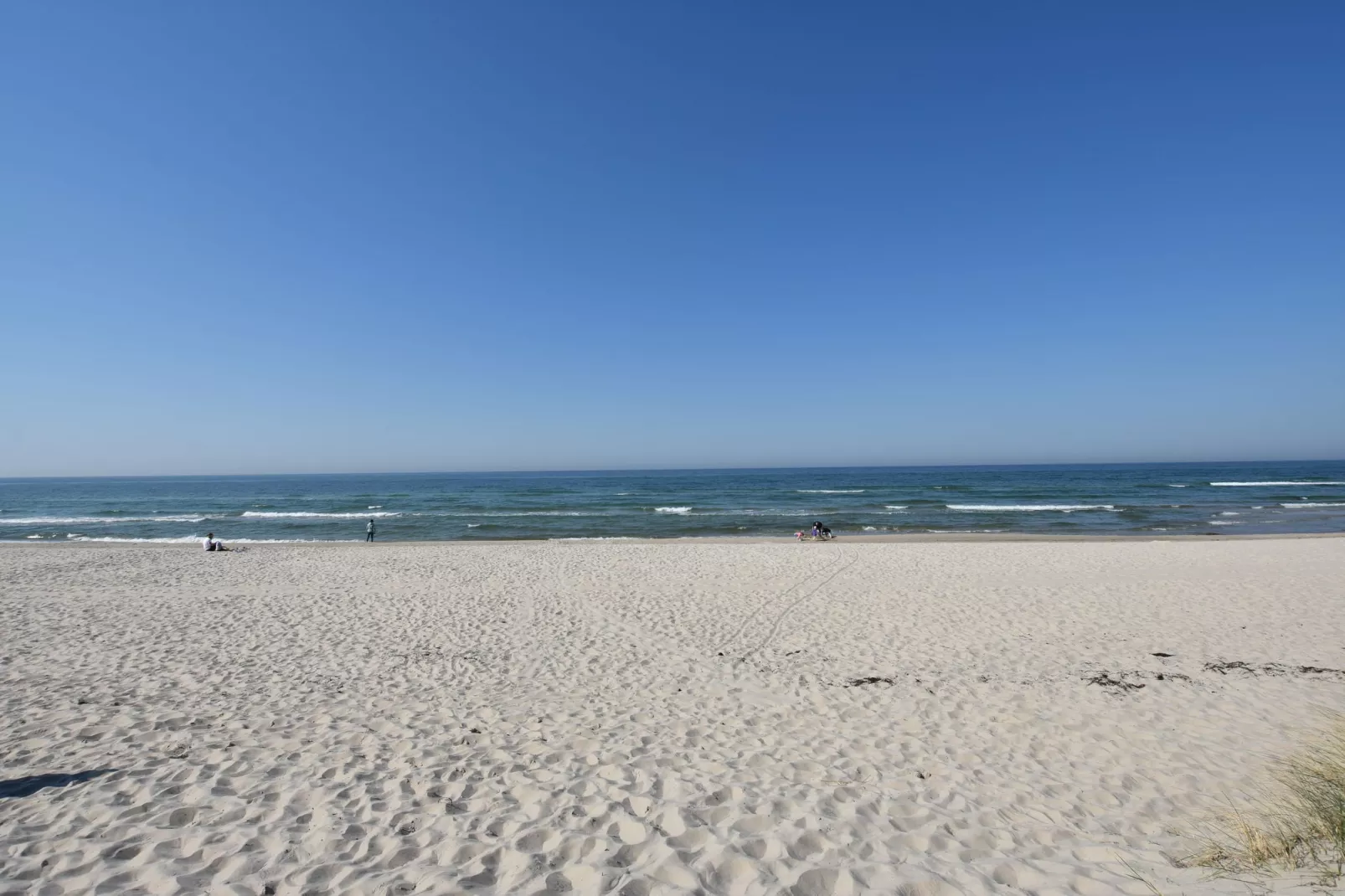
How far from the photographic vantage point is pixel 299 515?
41844mm

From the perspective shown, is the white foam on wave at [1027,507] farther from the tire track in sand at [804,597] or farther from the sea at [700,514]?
the tire track in sand at [804,597]

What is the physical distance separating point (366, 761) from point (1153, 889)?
5.92m

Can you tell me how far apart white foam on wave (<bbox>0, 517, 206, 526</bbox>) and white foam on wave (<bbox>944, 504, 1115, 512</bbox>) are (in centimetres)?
5035

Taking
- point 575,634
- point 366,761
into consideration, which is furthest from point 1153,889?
point 575,634

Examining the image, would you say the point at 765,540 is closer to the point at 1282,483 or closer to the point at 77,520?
the point at 77,520

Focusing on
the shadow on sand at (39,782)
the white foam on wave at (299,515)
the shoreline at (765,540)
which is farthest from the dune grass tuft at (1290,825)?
the white foam on wave at (299,515)

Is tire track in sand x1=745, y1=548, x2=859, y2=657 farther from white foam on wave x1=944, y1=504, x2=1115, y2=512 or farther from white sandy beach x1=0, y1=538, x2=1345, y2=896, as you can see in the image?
white foam on wave x1=944, y1=504, x2=1115, y2=512

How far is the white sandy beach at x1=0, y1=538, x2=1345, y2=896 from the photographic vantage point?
3.82 metres

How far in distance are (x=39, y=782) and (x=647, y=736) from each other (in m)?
5.02

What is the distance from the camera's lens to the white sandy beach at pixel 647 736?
3.82 metres

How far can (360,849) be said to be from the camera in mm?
3926

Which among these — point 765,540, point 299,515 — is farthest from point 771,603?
point 299,515

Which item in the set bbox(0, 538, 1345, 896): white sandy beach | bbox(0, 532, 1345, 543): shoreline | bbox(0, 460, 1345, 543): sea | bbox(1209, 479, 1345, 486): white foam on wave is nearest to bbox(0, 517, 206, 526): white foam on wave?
bbox(0, 460, 1345, 543): sea

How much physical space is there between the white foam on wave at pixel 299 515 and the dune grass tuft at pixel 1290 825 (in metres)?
43.0
